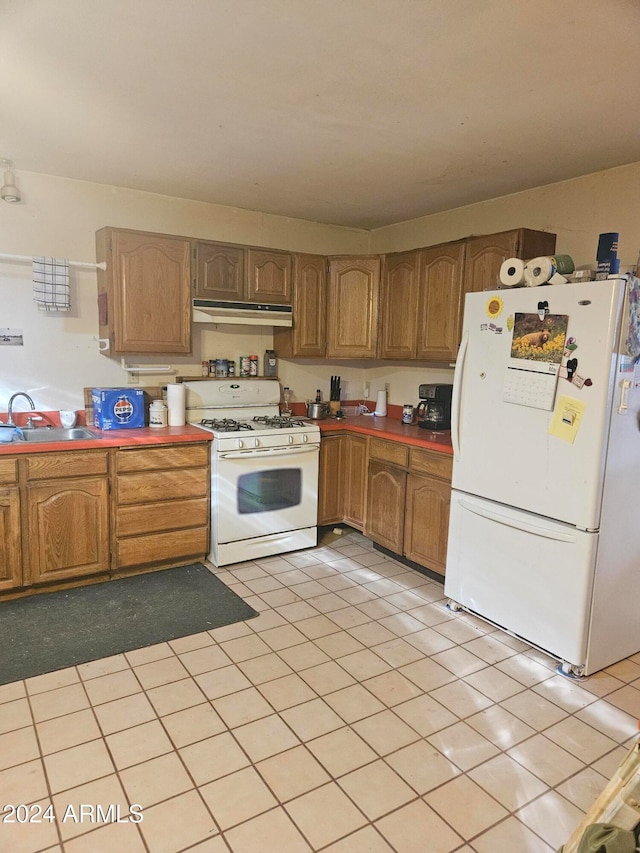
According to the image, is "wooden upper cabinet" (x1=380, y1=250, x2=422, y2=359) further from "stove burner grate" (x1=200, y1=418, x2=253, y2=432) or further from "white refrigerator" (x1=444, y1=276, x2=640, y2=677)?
"stove burner grate" (x1=200, y1=418, x2=253, y2=432)

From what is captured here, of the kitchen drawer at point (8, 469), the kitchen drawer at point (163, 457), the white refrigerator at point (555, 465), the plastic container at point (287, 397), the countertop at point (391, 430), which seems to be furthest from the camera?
the plastic container at point (287, 397)

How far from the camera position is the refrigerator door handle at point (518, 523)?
8.05ft

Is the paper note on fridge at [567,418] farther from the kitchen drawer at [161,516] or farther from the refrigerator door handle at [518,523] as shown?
the kitchen drawer at [161,516]

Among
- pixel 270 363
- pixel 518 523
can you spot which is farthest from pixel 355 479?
pixel 518 523

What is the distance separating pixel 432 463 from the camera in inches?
129

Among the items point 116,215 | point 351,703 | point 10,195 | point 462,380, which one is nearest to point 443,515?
point 462,380

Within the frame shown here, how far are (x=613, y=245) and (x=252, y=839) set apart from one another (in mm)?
2546

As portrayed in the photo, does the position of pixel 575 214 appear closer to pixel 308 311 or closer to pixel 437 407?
pixel 437 407

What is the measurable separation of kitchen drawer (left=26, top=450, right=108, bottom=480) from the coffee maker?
203 cm

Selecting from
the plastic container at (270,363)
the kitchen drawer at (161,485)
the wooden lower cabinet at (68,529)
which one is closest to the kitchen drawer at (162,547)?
the wooden lower cabinet at (68,529)

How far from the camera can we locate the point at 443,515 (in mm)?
3234

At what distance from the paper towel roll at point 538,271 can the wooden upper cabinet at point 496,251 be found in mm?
431

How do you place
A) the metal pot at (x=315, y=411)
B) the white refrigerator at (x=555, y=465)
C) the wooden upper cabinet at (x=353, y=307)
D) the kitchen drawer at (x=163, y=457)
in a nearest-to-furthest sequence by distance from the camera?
the white refrigerator at (x=555, y=465) → the kitchen drawer at (x=163, y=457) → the wooden upper cabinet at (x=353, y=307) → the metal pot at (x=315, y=411)

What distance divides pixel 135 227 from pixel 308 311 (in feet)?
4.28
